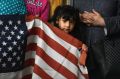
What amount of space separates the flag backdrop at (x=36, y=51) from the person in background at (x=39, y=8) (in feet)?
1.43

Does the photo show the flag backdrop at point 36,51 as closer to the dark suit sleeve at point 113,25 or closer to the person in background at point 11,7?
the person in background at point 11,7

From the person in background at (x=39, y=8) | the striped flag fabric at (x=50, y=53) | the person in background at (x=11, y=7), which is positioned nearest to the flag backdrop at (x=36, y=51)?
the striped flag fabric at (x=50, y=53)

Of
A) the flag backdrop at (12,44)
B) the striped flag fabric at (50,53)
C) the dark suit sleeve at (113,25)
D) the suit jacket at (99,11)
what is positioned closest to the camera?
the flag backdrop at (12,44)

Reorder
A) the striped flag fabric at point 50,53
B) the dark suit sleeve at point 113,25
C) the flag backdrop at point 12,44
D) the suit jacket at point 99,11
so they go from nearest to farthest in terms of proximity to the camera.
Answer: the flag backdrop at point 12,44, the striped flag fabric at point 50,53, the dark suit sleeve at point 113,25, the suit jacket at point 99,11

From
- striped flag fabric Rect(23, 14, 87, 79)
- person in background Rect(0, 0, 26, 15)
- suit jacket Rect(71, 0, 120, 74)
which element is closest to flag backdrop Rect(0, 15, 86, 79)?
striped flag fabric Rect(23, 14, 87, 79)

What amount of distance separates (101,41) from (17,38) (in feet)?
2.84

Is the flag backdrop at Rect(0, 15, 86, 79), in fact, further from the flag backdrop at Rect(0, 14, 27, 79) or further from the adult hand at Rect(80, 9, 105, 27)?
the adult hand at Rect(80, 9, 105, 27)

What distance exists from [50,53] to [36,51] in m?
0.15

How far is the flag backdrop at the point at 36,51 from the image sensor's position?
3.54 m

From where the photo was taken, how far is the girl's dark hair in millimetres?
4070

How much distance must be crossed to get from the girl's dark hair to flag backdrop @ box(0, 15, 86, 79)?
0.97 ft

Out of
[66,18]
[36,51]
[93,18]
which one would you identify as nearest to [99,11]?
[93,18]

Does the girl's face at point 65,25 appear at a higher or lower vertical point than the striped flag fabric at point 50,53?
higher

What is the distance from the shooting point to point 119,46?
3910 mm
